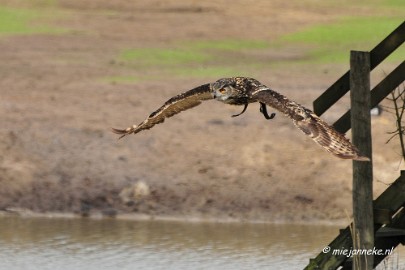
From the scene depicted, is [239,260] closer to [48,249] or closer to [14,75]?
[48,249]

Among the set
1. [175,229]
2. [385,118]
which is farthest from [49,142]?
[385,118]

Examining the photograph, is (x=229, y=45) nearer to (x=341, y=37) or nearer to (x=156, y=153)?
(x=341, y=37)

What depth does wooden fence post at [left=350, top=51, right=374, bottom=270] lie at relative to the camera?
485 inches

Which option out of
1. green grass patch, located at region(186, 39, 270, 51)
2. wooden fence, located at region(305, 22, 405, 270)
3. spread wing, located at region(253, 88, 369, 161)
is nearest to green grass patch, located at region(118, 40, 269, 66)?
green grass patch, located at region(186, 39, 270, 51)

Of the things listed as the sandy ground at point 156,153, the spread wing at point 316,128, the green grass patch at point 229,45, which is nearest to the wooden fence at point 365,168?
the spread wing at point 316,128

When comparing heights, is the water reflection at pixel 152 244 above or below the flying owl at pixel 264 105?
below

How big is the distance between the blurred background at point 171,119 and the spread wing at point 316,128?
272 inches

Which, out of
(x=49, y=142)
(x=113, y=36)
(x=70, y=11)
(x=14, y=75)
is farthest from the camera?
(x=70, y=11)

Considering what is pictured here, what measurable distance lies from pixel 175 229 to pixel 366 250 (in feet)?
23.2

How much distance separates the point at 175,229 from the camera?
760 inches

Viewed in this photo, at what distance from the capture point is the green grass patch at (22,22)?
96.9 feet

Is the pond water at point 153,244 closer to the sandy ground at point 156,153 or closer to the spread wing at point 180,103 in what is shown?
the sandy ground at point 156,153

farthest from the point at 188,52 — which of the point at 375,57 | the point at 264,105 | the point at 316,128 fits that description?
the point at 316,128

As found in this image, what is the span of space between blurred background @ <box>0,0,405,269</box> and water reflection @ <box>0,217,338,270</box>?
0.57 m
